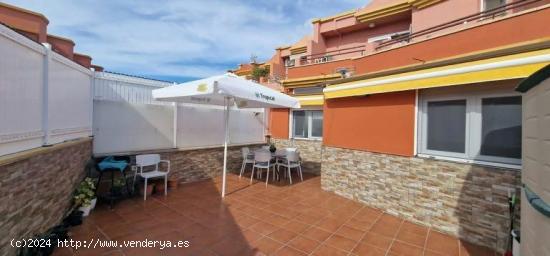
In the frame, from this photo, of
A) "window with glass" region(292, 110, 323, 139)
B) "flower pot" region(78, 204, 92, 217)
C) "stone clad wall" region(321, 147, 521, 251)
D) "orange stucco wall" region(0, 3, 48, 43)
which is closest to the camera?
"stone clad wall" region(321, 147, 521, 251)

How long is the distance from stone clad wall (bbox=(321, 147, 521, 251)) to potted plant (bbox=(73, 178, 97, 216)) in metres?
6.72

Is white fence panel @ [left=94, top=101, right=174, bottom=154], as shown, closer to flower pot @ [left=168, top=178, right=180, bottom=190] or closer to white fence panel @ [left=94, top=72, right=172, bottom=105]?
white fence panel @ [left=94, top=72, right=172, bottom=105]

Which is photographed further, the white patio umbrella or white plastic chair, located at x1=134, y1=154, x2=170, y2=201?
white plastic chair, located at x1=134, y1=154, x2=170, y2=201

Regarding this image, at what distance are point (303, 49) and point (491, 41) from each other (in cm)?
1315

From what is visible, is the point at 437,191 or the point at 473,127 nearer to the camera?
the point at 473,127

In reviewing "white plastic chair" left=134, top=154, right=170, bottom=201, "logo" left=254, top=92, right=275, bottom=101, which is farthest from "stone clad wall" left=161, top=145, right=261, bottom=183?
"logo" left=254, top=92, right=275, bottom=101

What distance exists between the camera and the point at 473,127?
4.81m

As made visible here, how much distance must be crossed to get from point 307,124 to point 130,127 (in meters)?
7.44

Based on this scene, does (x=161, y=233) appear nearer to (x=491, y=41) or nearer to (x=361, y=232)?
(x=361, y=232)

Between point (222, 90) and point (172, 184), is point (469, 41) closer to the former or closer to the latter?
point (222, 90)

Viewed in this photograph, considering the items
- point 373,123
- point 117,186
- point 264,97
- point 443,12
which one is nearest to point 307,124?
point 264,97

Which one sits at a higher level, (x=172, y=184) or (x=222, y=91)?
(x=222, y=91)

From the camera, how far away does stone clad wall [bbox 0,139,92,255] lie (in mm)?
3006

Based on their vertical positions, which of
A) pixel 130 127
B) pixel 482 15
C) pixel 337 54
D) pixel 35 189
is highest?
pixel 337 54
